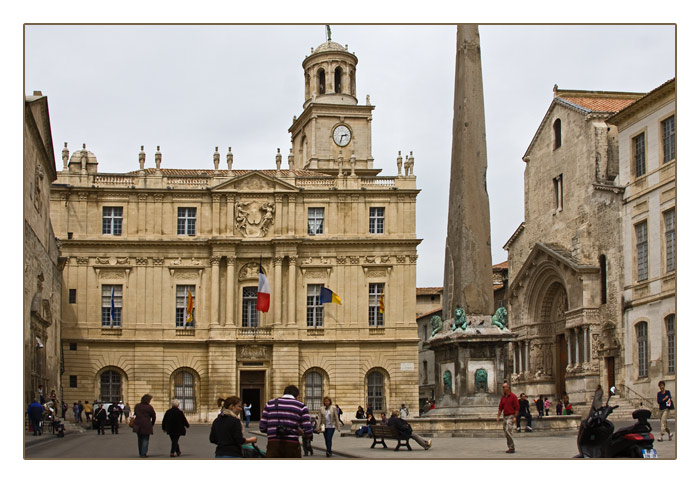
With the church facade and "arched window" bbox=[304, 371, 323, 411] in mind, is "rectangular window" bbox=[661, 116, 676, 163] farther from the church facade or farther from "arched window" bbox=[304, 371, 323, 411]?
"arched window" bbox=[304, 371, 323, 411]

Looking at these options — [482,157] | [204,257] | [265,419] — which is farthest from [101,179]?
[265,419]

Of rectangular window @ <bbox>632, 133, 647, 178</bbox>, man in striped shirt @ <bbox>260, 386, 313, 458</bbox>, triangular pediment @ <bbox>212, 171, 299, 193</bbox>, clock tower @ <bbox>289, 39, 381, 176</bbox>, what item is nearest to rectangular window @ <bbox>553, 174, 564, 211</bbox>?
rectangular window @ <bbox>632, 133, 647, 178</bbox>

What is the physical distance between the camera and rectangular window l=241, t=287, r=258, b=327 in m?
51.8

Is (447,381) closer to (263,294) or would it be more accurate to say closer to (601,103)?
(601,103)

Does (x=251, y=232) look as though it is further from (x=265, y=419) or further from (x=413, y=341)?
(x=265, y=419)

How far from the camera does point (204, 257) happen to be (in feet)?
170

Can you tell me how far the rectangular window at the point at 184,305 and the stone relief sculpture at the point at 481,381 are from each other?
32.7 metres

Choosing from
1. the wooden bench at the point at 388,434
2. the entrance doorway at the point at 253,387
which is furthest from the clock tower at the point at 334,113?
the wooden bench at the point at 388,434

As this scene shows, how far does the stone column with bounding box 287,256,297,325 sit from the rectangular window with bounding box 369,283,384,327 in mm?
3547

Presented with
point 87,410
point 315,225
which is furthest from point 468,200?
point 315,225

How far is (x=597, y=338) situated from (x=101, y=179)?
24.5m

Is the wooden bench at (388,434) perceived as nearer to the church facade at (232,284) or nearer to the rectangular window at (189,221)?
the church facade at (232,284)

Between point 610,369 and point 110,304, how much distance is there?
77.1ft

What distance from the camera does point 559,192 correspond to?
43875 mm
